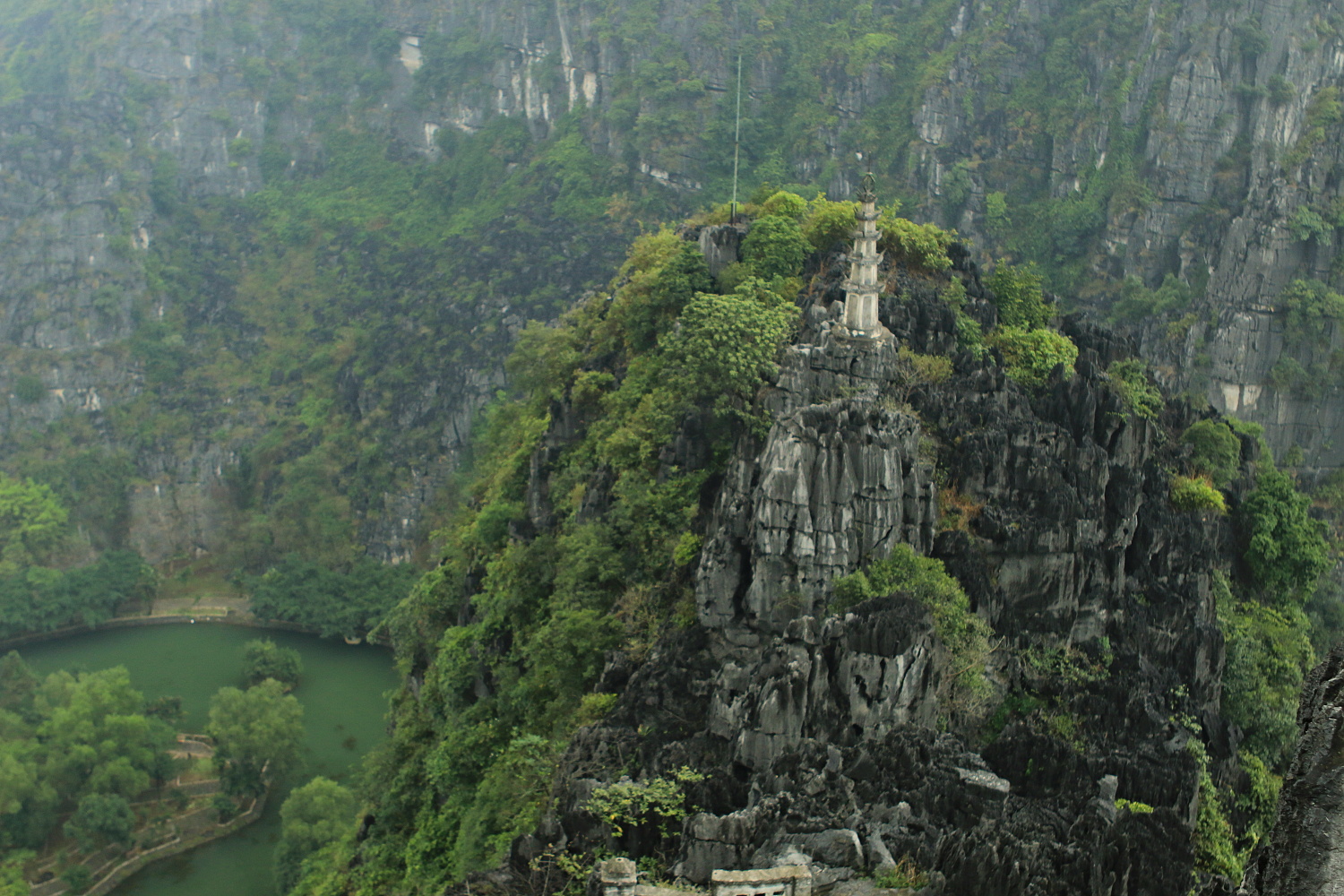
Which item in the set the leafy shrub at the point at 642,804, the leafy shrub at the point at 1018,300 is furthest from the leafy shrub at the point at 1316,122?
the leafy shrub at the point at 642,804

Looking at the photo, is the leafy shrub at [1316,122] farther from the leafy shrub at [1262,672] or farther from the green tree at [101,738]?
the green tree at [101,738]

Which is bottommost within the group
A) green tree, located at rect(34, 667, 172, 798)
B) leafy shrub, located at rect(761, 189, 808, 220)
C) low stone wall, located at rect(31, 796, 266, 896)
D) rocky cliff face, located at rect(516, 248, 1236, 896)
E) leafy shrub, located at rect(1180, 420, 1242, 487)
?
low stone wall, located at rect(31, 796, 266, 896)

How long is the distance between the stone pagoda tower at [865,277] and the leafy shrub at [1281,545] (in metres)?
11.9

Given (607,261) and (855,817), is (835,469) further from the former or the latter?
(607,261)

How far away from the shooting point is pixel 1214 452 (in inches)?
1510

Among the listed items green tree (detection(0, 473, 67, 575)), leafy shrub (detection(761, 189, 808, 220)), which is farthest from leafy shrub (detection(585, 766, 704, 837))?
green tree (detection(0, 473, 67, 575))

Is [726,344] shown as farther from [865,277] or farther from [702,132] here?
[702,132]

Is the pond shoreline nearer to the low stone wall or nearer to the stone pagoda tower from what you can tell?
the low stone wall

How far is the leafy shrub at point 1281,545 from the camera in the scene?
37219 millimetres

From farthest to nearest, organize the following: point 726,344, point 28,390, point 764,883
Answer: point 28,390, point 726,344, point 764,883

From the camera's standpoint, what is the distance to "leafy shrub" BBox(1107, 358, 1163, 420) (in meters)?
38.1

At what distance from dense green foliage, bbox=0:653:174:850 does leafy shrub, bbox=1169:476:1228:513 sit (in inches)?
1578

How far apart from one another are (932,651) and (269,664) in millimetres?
46856

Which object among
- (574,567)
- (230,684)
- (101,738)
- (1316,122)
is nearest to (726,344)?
(574,567)
